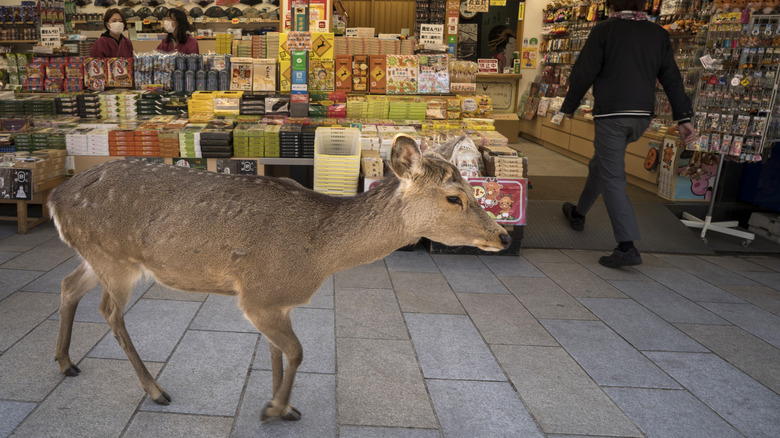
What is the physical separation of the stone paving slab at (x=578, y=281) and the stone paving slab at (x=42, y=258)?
435cm

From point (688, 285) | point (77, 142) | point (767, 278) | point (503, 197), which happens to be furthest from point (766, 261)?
point (77, 142)

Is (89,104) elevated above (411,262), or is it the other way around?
(89,104)

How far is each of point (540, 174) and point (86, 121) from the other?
21.7 feet

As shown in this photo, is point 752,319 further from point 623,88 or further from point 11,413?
point 11,413

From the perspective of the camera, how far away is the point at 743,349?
372 centimetres

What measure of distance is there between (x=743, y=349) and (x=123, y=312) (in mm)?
3848

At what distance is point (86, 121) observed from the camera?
625cm

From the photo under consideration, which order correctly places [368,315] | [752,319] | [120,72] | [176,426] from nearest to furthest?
[176,426]
[368,315]
[752,319]
[120,72]

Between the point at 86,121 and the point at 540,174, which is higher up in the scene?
the point at 86,121

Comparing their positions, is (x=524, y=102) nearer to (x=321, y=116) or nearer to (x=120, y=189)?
(x=321, y=116)

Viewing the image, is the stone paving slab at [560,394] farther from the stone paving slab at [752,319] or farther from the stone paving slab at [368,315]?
the stone paving slab at [752,319]

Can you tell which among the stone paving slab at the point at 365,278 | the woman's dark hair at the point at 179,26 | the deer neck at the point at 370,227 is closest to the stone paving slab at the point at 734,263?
the stone paving slab at the point at 365,278

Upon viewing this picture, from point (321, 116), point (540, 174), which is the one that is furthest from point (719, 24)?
point (321, 116)

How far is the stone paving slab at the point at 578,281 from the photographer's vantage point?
4641 mm
